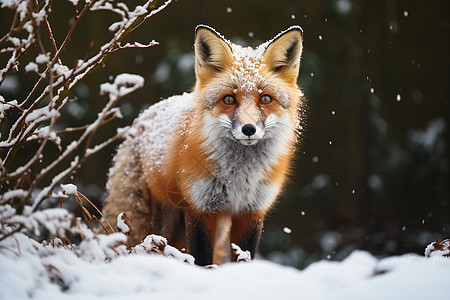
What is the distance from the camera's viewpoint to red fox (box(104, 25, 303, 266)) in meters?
2.08

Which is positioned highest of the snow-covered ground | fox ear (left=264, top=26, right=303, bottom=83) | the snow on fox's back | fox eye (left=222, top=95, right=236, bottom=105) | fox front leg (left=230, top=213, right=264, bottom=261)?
fox ear (left=264, top=26, right=303, bottom=83)

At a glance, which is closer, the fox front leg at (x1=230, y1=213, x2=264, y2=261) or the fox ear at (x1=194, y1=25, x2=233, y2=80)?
the fox ear at (x1=194, y1=25, x2=233, y2=80)

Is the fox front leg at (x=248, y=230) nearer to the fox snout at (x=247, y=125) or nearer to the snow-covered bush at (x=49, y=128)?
the fox snout at (x=247, y=125)

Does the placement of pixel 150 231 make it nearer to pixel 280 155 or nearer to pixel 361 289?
pixel 280 155

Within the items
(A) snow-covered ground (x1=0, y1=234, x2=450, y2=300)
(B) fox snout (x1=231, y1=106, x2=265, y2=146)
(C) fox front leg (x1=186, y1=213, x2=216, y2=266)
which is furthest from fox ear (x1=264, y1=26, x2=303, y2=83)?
(A) snow-covered ground (x1=0, y1=234, x2=450, y2=300)

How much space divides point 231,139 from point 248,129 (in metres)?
0.24

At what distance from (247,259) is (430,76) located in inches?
197

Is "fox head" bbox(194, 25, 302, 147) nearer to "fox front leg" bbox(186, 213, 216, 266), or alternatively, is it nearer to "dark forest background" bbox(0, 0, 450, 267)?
"fox front leg" bbox(186, 213, 216, 266)

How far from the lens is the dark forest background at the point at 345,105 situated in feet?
15.9

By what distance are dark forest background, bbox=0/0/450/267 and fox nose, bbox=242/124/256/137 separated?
9.49 feet

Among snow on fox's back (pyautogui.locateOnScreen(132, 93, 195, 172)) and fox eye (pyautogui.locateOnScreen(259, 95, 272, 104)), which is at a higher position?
fox eye (pyautogui.locateOnScreen(259, 95, 272, 104))

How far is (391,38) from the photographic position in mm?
5785

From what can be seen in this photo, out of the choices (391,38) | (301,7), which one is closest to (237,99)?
(301,7)

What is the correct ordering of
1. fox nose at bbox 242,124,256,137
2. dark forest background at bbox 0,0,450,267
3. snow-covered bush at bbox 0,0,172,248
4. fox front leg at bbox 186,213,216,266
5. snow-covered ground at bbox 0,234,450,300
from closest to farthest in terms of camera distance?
snow-covered ground at bbox 0,234,450,300 → snow-covered bush at bbox 0,0,172,248 → fox nose at bbox 242,124,256,137 → fox front leg at bbox 186,213,216,266 → dark forest background at bbox 0,0,450,267
